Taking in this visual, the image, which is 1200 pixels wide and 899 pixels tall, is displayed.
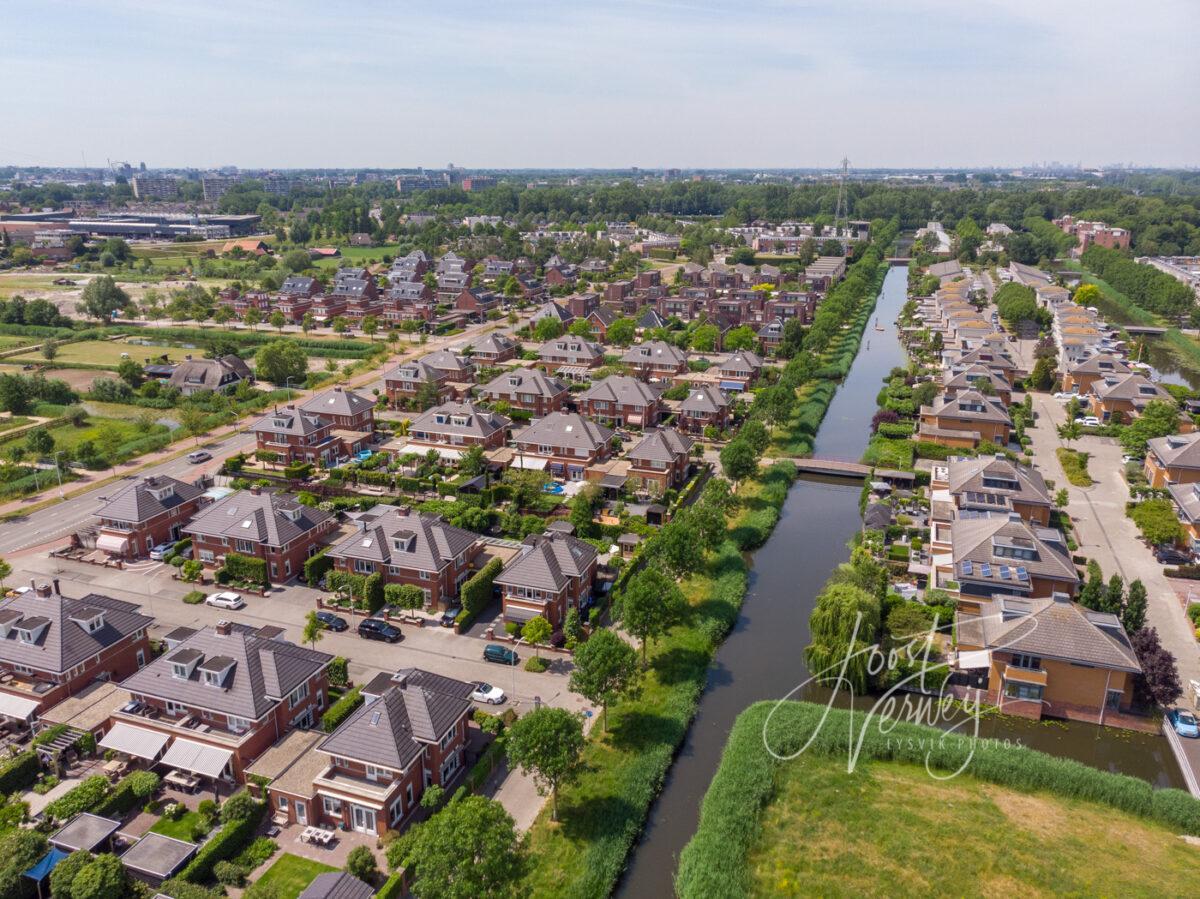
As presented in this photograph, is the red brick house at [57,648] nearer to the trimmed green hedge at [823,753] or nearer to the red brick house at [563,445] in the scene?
the trimmed green hedge at [823,753]

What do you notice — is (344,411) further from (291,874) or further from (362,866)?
(362,866)

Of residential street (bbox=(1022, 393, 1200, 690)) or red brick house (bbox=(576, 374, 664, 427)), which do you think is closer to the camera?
residential street (bbox=(1022, 393, 1200, 690))

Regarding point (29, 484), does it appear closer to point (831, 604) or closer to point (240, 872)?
point (240, 872)

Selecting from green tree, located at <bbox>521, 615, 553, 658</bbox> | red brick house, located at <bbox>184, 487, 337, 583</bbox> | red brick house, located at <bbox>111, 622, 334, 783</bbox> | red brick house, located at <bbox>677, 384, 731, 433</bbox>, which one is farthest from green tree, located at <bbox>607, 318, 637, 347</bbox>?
red brick house, located at <bbox>111, 622, 334, 783</bbox>

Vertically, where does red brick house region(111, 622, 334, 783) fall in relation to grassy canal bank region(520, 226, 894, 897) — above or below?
above

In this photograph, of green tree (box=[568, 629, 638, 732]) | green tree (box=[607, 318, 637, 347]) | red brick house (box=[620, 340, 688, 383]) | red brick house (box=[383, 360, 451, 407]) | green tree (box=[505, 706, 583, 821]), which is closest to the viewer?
green tree (box=[505, 706, 583, 821])

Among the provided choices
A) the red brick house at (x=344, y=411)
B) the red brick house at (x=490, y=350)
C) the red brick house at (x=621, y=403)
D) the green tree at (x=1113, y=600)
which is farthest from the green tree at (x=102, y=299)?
the green tree at (x=1113, y=600)

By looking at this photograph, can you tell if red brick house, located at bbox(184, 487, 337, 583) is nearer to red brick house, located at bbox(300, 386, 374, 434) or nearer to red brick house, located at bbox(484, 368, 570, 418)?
red brick house, located at bbox(300, 386, 374, 434)
